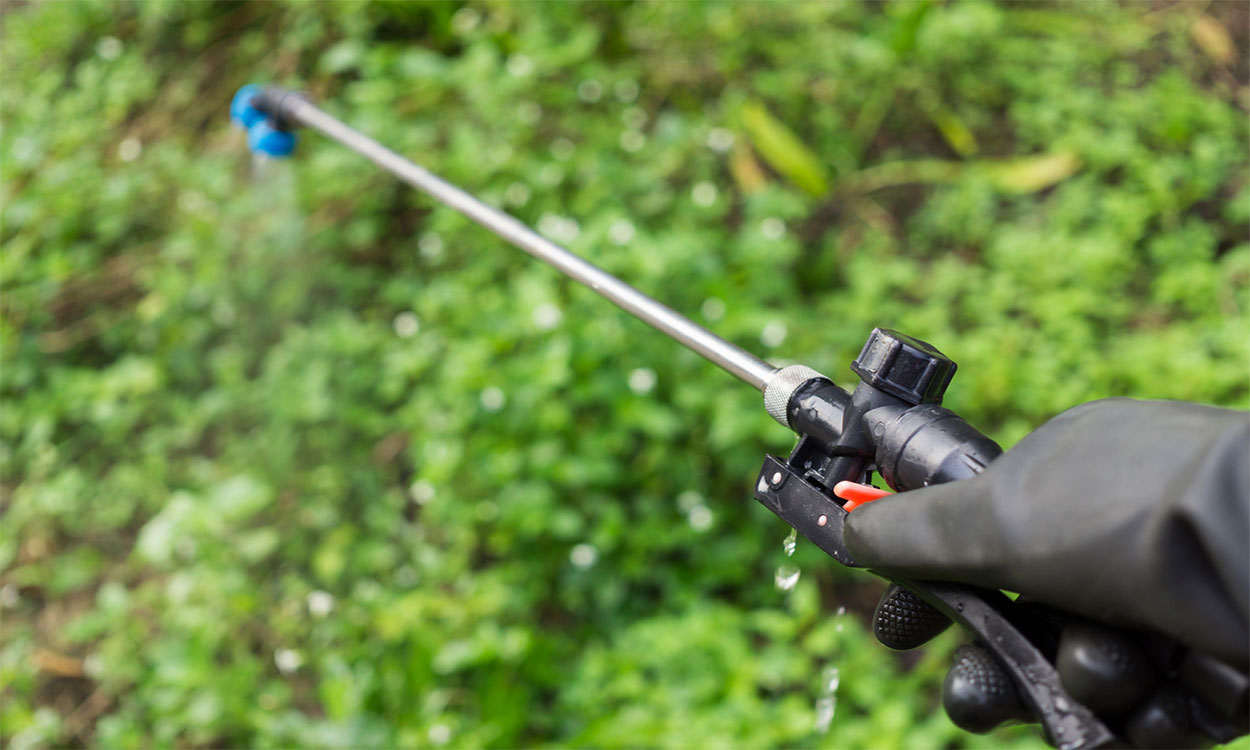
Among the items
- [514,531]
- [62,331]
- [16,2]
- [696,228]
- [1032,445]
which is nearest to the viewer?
[1032,445]

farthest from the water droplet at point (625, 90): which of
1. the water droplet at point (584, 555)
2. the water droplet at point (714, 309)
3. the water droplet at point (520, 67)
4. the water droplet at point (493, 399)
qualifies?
the water droplet at point (584, 555)

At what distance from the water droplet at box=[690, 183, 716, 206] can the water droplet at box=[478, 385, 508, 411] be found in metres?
0.91

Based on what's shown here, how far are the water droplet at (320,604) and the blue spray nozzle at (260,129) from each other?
1086mm

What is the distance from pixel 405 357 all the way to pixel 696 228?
0.95 m

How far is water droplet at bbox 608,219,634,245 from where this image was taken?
2.11 m

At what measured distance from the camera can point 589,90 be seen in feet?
8.82

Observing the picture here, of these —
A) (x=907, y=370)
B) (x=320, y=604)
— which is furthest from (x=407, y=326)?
(x=907, y=370)

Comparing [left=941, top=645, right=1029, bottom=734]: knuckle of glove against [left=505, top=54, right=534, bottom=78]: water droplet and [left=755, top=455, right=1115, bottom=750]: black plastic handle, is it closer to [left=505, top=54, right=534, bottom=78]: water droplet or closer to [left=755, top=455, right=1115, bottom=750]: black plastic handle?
[left=755, top=455, right=1115, bottom=750]: black plastic handle

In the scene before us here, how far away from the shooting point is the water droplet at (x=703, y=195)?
2.44 metres

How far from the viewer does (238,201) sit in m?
2.69

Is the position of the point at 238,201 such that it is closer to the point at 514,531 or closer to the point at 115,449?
the point at 115,449

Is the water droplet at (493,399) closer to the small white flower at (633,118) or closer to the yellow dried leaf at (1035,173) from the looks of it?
the small white flower at (633,118)

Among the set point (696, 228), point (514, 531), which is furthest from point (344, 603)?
point (696, 228)

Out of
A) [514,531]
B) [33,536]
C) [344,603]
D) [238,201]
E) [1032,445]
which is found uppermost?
[1032,445]
